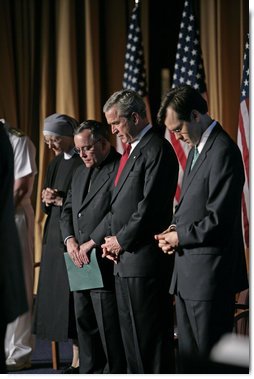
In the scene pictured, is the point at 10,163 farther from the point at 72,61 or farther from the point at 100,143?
the point at 72,61

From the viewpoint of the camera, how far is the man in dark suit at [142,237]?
408 centimetres

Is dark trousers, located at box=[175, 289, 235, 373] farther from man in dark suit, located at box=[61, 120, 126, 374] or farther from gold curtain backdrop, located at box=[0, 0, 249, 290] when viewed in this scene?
gold curtain backdrop, located at box=[0, 0, 249, 290]

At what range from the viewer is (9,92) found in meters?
7.64

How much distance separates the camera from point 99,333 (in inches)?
185

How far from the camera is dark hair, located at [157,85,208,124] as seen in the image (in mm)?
3629

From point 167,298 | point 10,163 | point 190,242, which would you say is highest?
point 10,163

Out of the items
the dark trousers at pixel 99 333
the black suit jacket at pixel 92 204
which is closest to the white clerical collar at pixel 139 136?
the black suit jacket at pixel 92 204

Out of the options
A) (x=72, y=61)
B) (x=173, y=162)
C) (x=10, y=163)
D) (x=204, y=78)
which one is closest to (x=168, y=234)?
(x=173, y=162)

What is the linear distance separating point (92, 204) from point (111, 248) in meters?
0.51

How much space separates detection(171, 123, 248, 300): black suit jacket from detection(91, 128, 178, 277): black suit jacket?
16.9 inches

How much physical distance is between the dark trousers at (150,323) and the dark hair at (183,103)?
94cm

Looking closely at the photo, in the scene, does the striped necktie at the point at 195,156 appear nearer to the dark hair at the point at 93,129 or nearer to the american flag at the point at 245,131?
the dark hair at the point at 93,129

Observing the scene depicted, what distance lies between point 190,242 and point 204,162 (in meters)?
0.37

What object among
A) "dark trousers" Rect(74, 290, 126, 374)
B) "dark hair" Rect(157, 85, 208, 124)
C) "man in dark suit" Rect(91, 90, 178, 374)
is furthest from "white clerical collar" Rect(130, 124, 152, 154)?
"dark trousers" Rect(74, 290, 126, 374)
